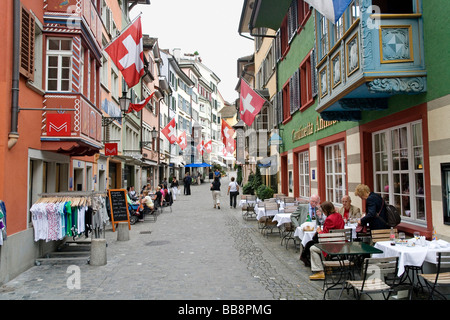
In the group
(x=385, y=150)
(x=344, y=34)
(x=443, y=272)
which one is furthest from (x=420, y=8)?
(x=443, y=272)

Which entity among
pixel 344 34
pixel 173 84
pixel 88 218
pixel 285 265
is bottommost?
pixel 285 265

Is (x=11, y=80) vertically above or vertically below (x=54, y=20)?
below

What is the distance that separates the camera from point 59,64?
9.20m

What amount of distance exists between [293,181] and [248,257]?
8632 millimetres

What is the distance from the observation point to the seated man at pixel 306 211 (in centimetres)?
840

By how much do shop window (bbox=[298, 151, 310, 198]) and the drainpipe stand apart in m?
11.0

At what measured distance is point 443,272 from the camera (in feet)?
17.7

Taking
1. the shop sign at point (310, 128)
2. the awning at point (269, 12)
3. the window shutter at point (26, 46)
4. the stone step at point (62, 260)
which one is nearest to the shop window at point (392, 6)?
the shop sign at point (310, 128)

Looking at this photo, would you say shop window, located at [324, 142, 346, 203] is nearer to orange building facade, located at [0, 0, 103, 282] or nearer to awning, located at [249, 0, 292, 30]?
orange building facade, located at [0, 0, 103, 282]

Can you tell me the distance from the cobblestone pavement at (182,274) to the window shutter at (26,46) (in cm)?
416

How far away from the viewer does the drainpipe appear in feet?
22.9

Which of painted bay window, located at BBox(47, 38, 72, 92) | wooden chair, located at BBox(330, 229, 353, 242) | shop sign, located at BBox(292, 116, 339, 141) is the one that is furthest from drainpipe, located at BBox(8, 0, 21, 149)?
shop sign, located at BBox(292, 116, 339, 141)

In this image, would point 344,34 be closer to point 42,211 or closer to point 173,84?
point 42,211

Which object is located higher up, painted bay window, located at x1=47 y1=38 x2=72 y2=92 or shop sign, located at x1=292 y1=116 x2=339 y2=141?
painted bay window, located at x1=47 y1=38 x2=72 y2=92
